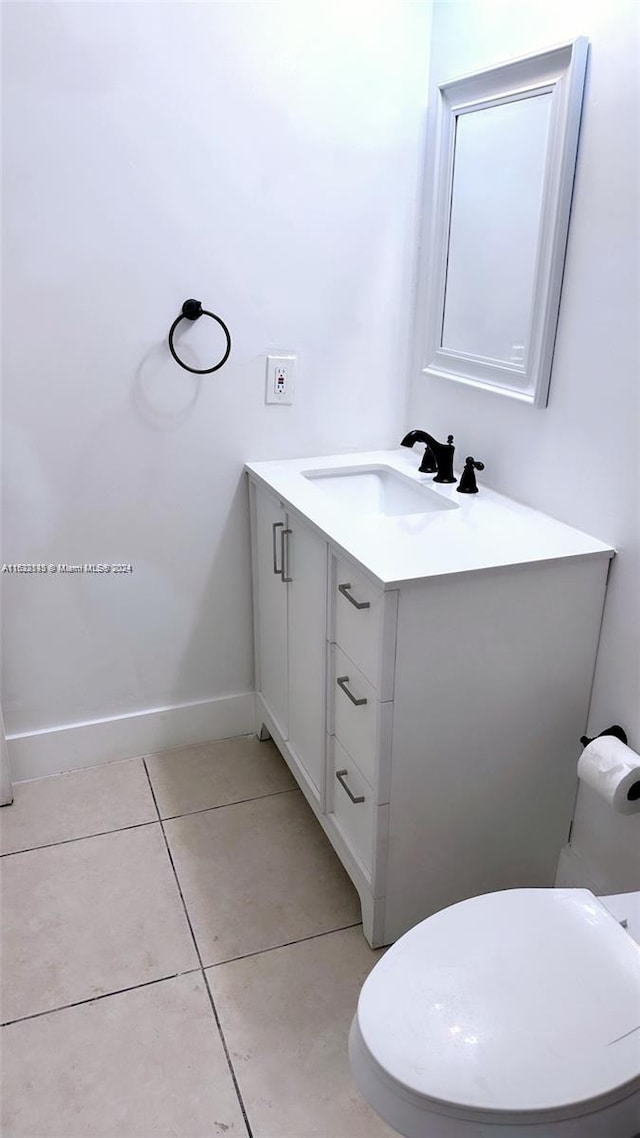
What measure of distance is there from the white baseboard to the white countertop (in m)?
0.76

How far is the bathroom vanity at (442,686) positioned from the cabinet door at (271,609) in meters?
0.09

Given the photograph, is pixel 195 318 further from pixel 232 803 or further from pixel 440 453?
pixel 232 803

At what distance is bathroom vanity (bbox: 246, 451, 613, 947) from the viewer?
1462mm

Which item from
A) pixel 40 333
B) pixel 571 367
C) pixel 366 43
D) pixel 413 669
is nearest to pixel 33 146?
pixel 40 333

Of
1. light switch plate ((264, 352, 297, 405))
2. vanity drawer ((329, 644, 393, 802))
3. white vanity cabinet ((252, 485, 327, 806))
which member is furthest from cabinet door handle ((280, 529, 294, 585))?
light switch plate ((264, 352, 297, 405))

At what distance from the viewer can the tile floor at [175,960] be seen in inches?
54.0

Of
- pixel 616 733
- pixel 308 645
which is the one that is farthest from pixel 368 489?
pixel 616 733

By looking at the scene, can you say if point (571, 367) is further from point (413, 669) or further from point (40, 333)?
point (40, 333)

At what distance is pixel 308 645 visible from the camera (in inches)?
72.9

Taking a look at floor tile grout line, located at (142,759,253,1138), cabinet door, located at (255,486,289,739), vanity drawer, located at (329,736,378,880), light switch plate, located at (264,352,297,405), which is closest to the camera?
floor tile grout line, located at (142,759,253,1138)

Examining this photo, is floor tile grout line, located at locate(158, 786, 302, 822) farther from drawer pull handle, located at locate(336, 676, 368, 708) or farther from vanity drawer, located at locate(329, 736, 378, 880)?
drawer pull handle, located at locate(336, 676, 368, 708)

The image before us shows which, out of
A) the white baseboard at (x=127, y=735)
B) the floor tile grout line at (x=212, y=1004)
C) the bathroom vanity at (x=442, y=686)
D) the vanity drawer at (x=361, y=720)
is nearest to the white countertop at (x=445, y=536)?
the bathroom vanity at (x=442, y=686)

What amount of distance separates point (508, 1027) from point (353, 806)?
705 mm

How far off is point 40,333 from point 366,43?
3.45 ft
